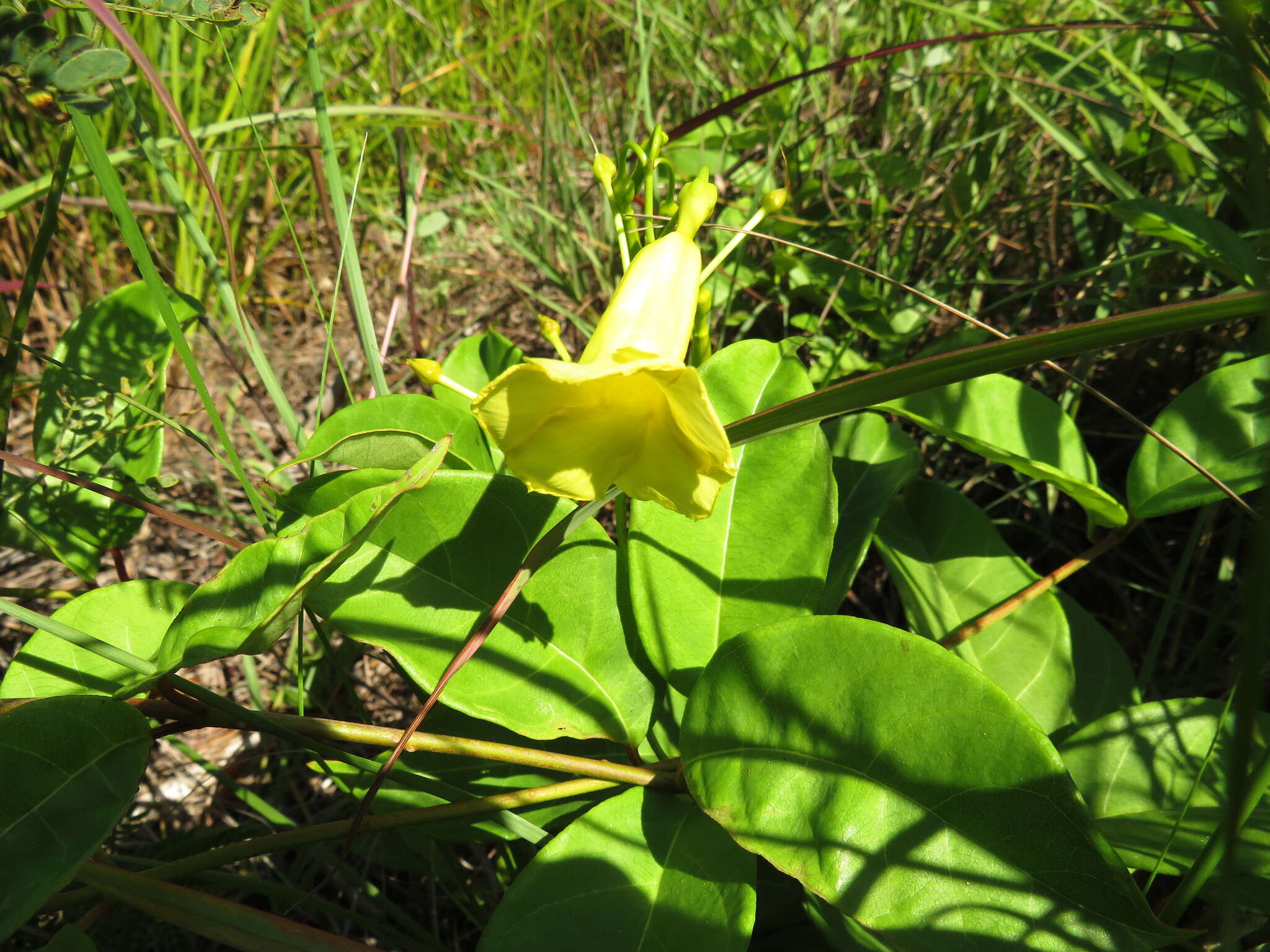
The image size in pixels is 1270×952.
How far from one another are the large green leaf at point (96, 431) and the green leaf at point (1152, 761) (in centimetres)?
138

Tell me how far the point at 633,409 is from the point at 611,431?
0.04 meters

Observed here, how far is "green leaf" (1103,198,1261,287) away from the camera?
1.22m

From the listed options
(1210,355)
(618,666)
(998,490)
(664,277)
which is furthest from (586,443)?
(1210,355)

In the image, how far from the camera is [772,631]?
36.3 inches

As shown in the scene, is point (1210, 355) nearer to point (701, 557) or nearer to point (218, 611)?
point (701, 557)

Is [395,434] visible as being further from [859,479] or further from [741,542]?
[859,479]

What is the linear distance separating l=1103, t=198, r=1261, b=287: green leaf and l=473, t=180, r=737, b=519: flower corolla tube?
0.68m

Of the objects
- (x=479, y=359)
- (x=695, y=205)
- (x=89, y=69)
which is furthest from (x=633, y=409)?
(x=89, y=69)

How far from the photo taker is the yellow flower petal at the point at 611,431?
82 cm

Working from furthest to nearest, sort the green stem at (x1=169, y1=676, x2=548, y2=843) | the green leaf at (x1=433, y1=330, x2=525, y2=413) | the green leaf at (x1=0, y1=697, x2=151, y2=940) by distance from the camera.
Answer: the green leaf at (x1=433, y1=330, x2=525, y2=413) → the green stem at (x1=169, y1=676, x2=548, y2=843) → the green leaf at (x1=0, y1=697, x2=151, y2=940)

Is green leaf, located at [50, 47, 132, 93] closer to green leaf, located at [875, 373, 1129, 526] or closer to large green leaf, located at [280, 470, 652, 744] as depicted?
large green leaf, located at [280, 470, 652, 744]

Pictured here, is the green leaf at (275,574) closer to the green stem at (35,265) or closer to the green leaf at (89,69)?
the green stem at (35,265)

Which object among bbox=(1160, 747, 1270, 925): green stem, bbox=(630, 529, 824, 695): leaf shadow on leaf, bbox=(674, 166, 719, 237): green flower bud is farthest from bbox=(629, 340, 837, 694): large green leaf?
bbox=(1160, 747, 1270, 925): green stem

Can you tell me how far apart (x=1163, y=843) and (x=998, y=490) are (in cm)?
100
